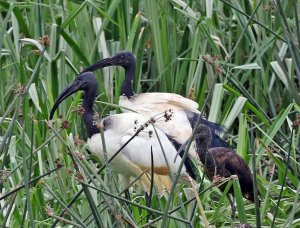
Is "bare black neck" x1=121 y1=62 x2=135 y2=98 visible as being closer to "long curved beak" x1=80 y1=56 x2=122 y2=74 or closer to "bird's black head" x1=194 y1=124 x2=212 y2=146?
"long curved beak" x1=80 y1=56 x2=122 y2=74

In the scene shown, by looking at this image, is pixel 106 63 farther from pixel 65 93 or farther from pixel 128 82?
pixel 65 93

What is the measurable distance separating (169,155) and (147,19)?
923 millimetres

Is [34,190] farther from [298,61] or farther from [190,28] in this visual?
[190,28]

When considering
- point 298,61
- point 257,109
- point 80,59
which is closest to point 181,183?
point 257,109

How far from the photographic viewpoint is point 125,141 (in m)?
4.43

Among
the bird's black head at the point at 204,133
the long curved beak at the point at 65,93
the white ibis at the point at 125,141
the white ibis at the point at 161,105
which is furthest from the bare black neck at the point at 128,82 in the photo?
the bird's black head at the point at 204,133

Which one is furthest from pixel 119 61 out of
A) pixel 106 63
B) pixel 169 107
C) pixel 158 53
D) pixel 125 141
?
pixel 125 141

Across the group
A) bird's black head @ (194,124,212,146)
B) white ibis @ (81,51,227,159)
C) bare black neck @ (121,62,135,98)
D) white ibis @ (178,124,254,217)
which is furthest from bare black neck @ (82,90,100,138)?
bird's black head @ (194,124,212,146)

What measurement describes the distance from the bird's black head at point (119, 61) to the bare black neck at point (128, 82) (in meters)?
0.02

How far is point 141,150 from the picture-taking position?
4.62 metres

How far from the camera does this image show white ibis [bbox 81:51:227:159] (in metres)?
4.58

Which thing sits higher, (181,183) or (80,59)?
(80,59)

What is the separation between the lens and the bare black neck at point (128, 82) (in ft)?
15.9

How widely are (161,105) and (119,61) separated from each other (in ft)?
1.11
